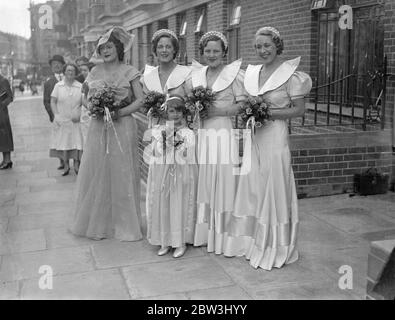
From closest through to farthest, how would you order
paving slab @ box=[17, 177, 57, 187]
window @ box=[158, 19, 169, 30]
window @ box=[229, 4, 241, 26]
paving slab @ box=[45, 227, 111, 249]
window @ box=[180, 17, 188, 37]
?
1. paving slab @ box=[45, 227, 111, 249]
2. paving slab @ box=[17, 177, 57, 187]
3. window @ box=[229, 4, 241, 26]
4. window @ box=[180, 17, 188, 37]
5. window @ box=[158, 19, 169, 30]

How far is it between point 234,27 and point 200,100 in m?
6.22

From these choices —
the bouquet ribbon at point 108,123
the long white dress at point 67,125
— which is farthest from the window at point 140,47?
the bouquet ribbon at point 108,123

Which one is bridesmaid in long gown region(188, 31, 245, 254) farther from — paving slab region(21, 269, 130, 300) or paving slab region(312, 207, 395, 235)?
paving slab region(312, 207, 395, 235)

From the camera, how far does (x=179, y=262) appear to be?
4625 mm

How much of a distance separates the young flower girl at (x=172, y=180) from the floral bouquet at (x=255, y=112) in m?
0.59

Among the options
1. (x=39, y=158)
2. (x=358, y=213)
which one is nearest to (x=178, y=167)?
(x=358, y=213)

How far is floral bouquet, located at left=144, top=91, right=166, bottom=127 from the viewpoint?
15.4 feet

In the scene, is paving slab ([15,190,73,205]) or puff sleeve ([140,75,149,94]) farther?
paving slab ([15,190,73,205])

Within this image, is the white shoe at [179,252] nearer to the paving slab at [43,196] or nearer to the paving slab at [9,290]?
the paving slab at [9,290]

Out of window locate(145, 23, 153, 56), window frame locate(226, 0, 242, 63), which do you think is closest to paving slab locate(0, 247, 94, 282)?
window frame locate(226, 0, 242, 63)

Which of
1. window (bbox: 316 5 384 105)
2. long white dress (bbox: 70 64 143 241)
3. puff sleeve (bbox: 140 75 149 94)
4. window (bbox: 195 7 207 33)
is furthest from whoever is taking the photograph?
window (bbox: 195 7 207 33)

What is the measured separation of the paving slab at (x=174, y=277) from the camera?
4.04 metres

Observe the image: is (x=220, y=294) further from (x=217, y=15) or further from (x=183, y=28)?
(x=183, y=28)

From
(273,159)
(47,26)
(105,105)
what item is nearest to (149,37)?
(47,26)
